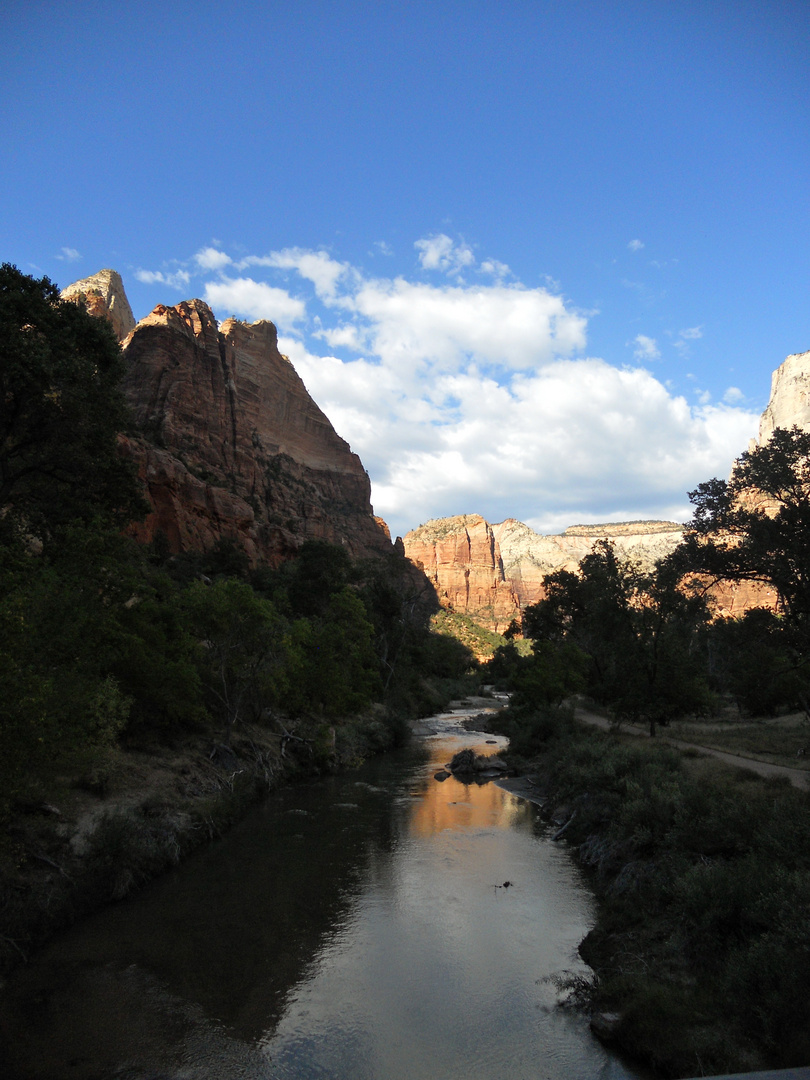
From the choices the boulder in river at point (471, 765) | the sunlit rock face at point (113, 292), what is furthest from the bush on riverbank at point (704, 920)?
the sunlit rock face at point (113, 292)

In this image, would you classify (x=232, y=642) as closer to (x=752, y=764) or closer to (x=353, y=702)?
(x=353, y=702)

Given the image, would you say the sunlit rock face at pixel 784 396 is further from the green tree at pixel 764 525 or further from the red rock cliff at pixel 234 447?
the green tree at pixel 764 525

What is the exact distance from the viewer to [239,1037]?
373 inches

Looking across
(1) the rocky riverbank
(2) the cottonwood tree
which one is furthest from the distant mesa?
(1) the rocky riverbank

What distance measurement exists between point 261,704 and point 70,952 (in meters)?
18.4

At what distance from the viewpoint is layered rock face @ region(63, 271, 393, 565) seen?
208ft

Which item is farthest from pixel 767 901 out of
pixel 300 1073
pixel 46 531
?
pixel 46 531

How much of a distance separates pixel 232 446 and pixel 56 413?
69.6m

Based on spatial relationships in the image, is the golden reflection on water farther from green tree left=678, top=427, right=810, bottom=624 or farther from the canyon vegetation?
green tree left=678, top=427, right=810, bottom=624

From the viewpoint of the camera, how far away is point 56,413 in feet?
60.2

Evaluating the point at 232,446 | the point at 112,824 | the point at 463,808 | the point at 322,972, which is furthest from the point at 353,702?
the point at 232,446

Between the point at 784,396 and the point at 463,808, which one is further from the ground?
the point at 784,396

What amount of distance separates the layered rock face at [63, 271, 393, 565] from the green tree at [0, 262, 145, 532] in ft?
74.8

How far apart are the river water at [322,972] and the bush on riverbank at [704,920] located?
82 cm
